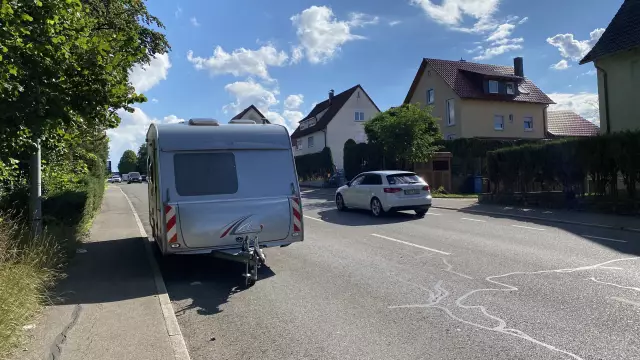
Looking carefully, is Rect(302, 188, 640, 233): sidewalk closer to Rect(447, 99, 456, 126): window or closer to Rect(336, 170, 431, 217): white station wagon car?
Rect(336, 170, 431, 217): white station wagon car

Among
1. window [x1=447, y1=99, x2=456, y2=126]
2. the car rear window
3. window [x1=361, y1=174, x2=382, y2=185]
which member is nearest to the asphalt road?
the car rear window

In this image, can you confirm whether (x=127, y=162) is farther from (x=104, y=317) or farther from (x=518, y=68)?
(x=104, y=317)

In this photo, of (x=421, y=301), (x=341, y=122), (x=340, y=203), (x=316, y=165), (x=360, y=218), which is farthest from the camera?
(x=341, y=122)

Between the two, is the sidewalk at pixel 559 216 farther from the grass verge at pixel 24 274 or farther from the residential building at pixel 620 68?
the grass verge at pixel 24 274

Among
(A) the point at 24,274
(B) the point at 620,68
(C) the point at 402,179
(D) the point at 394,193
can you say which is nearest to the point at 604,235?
(D) the point at 394,193

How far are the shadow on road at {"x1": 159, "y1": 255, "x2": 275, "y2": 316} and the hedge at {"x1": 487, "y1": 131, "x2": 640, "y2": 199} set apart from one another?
11844mm

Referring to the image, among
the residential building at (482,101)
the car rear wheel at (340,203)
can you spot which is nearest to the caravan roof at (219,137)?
the car rear wheel at (340,203)

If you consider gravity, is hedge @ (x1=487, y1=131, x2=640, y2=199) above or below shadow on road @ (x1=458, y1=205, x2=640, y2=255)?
above

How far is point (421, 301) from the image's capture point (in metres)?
6.07

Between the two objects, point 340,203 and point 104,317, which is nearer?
point 104,317

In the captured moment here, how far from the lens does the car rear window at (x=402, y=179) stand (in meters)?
15.6

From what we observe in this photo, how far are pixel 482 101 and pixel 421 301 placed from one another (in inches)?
1409

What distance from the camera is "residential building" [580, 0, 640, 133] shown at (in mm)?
21484

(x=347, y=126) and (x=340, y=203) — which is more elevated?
(x=347, y=126)
